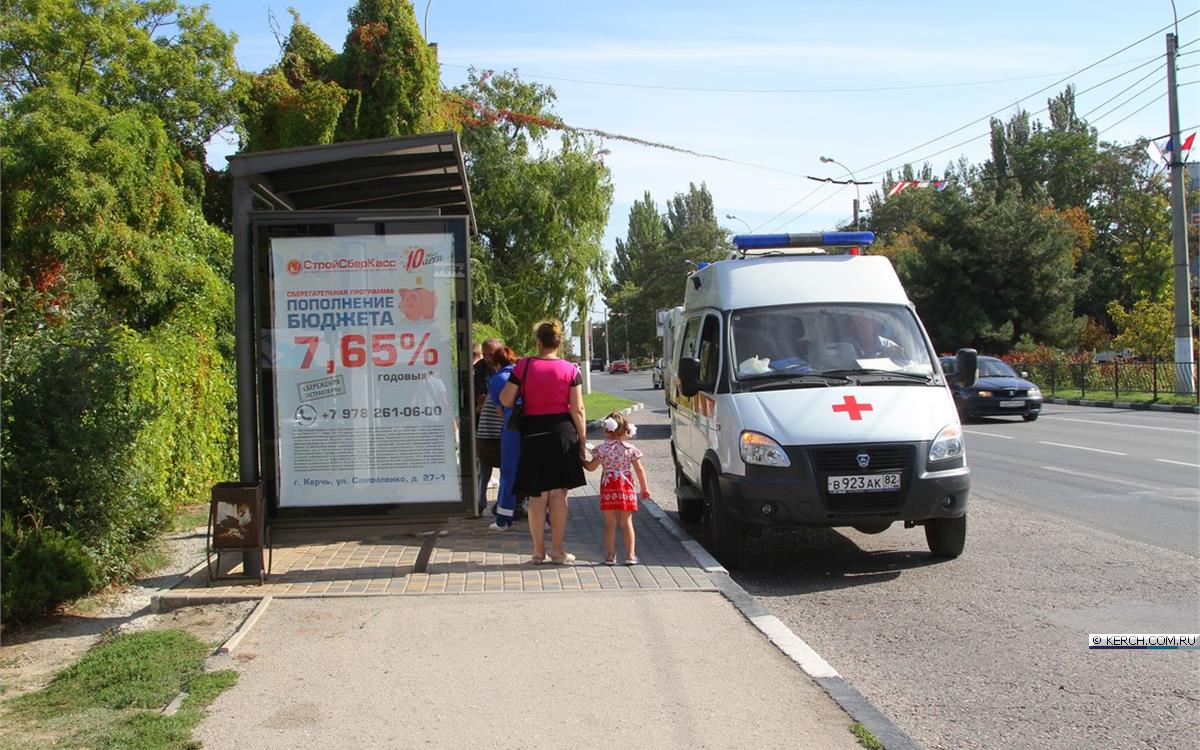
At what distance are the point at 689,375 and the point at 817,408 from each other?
50.5 inches

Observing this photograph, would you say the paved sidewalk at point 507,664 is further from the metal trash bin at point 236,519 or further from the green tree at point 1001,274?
the green tree at point 1001,274

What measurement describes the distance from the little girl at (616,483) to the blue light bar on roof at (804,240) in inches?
129

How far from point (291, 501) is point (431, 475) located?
3.31 feet

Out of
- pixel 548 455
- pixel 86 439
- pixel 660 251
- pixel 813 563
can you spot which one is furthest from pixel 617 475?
pixel 660 251

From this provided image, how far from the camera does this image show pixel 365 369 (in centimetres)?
792

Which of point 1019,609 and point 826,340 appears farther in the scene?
point 826,340

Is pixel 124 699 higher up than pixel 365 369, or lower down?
lower down

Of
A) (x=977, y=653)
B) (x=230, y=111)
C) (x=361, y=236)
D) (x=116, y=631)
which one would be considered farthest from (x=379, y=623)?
(x=230, y=111)

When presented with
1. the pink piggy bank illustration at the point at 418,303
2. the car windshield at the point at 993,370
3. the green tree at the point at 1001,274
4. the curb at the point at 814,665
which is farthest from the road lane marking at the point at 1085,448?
the green tree at the point at 1001,274

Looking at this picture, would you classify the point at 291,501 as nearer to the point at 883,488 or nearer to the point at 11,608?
the point at 11,608

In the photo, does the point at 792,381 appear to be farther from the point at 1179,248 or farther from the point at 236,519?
the point at 1179,248

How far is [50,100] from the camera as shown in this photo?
15.2m

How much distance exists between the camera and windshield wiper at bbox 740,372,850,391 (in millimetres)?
8664

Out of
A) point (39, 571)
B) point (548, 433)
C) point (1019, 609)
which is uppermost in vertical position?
point (548, 433)
